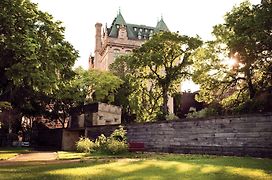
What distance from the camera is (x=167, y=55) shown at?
1966 inches

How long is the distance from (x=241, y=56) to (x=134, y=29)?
3181 inches

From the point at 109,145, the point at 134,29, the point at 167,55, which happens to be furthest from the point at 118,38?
the point at 109,145

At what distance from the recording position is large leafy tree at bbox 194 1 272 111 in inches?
1052

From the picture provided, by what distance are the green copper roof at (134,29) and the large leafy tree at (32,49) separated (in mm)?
79426


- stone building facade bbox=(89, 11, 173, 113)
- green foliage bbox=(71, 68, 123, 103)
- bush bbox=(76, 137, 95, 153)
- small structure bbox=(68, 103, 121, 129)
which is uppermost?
stone building facade bbox=(89, 11, 173, 113)

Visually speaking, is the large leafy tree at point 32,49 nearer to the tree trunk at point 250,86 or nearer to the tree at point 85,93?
the tree trunk at point 250,86

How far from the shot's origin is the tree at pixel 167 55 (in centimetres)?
4828

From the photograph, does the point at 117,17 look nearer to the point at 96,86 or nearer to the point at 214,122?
the point at 96,86

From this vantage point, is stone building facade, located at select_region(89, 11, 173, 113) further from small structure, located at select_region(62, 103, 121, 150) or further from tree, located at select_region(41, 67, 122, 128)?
small structure, located at select_region(62, 103, 121, 150)

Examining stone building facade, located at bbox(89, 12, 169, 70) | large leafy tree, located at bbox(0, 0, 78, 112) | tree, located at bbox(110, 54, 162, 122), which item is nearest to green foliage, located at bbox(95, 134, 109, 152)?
large leafy tree, located at bbox(0, 0, 78, 112)

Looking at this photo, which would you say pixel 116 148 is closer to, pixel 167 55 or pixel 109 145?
pixel 109 145

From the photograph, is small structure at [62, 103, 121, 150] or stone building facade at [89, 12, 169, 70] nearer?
small structure at [62, 103, 121, 150]

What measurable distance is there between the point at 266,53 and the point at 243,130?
8788 millimetres

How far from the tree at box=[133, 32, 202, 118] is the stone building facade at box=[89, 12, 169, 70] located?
48792 mm
